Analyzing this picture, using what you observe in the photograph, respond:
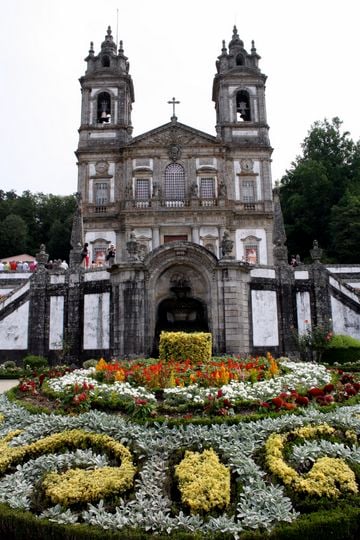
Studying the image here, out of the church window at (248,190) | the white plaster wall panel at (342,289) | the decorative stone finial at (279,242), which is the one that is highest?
the church window at (248,190)

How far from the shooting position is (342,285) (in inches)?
781

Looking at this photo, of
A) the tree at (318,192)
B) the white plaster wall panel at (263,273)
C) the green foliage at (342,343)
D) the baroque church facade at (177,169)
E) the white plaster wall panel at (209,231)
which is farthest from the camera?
the tree at (318,192)

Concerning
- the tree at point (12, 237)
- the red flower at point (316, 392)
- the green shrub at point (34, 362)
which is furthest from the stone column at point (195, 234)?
the red flower at point (316, 392)

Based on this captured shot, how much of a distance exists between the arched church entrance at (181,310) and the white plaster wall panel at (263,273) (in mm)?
2218

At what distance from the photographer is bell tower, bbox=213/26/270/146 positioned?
3644 centimetres

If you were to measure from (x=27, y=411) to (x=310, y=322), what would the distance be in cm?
1336

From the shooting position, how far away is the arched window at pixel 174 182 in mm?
34812

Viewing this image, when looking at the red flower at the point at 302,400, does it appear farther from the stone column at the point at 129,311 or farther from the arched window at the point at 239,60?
the arched window at the point at 239,60

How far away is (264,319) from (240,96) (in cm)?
2467

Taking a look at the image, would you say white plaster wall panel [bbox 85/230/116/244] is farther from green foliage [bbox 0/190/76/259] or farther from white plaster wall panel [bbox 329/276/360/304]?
white plaster wall panel [bbox 329/276/360/304]

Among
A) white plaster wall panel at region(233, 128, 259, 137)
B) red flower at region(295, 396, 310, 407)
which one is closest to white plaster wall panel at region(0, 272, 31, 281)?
white plaster wall panel at region(233, 128, 259, 137)

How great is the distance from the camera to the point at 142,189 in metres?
35.0

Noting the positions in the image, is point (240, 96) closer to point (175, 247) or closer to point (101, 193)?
point (101, 193)

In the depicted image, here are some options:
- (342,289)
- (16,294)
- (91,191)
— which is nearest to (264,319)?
(342,289)
